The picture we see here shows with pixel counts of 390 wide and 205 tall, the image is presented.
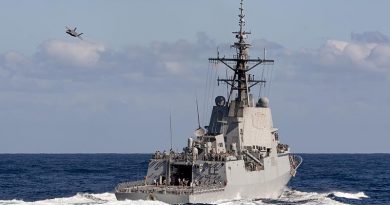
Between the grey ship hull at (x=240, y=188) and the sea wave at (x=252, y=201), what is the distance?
1.61 feet

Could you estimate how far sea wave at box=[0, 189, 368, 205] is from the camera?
4791 centimetres

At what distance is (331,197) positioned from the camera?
62031 mm

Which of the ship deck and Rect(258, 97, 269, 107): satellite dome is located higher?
Rect(258, 97, 269, 107): satellite dome

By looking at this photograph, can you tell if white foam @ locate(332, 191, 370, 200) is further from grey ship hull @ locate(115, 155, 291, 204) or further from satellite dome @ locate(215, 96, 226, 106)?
satellite dome @ locate(215, 96, 226, 106)

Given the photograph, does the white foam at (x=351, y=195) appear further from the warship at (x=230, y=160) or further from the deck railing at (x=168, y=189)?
the deck railing at (x=168, y=189)

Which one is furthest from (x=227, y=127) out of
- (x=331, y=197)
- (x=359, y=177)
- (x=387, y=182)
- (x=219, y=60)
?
(x=359, y=177)

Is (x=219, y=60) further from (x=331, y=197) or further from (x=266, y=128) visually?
(x=331, y=197)

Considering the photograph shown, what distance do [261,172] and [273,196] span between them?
3.67 meters

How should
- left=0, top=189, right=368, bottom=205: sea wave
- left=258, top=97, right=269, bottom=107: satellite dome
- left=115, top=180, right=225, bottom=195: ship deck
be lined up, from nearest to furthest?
left=115, top=180, right=225, bottom=195: ship deck, left=0, top=189, right=368, bottom=205: sea wave, left=258, top=97, right=269, bottom=107: satellite dome


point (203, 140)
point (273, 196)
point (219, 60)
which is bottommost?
point (273, 196)

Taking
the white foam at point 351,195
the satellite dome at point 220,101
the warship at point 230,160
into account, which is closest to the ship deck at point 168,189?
the warship at point 230,160

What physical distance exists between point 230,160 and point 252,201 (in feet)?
10.8

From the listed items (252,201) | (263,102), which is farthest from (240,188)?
(263,102)

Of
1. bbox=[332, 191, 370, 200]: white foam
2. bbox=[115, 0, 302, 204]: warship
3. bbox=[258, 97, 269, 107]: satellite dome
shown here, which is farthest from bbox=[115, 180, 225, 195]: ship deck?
bbox=[332, 191, 370, 200]: white foam
